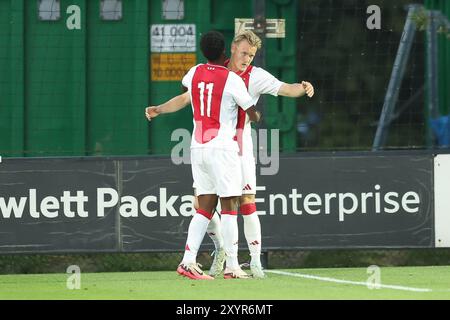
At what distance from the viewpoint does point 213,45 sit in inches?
435

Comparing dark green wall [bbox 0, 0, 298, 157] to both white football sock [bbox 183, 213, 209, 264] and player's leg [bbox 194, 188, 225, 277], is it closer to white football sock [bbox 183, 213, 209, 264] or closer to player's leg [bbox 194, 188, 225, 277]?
player's leg [bbox 194, 188, 225, 277]

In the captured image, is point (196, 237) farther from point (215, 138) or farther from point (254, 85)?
point (254, 85)

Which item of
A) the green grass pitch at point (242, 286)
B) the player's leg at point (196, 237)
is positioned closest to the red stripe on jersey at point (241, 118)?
the player's leg at point (196, 237)

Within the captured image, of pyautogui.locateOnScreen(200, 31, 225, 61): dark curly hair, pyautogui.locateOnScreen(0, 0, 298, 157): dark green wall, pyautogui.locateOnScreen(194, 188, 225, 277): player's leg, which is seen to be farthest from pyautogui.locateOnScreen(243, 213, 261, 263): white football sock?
pyautogui.locateOnScreen(0, 0, 298, 157): dark green wall

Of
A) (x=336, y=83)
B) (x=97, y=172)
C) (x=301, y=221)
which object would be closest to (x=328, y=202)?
(x=301, y=221)

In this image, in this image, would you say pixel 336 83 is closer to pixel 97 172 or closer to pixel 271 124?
pixel 271 124

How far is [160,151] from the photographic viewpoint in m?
13.6

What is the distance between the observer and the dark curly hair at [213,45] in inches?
435

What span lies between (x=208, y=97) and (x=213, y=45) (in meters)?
0.40

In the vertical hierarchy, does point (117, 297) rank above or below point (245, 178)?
below

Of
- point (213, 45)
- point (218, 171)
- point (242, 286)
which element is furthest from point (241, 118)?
point (242, 286)

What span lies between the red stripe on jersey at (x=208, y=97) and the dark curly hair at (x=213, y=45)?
8 centimetres

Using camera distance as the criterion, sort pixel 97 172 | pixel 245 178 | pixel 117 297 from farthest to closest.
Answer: pixel 97 172 → pixel 245 178 → pixel 117 297

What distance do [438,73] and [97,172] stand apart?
3259 mm
